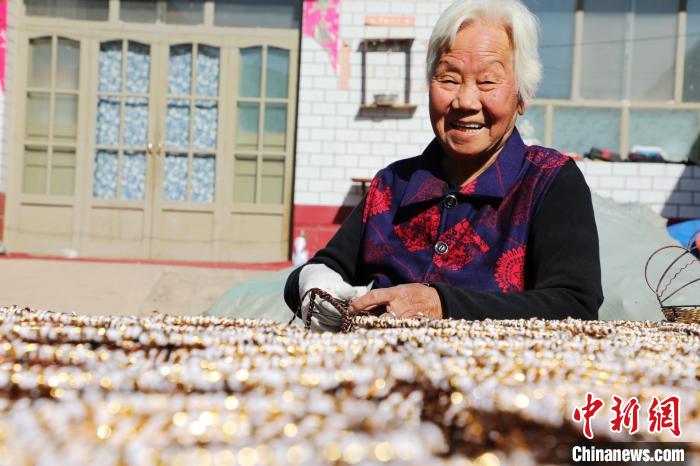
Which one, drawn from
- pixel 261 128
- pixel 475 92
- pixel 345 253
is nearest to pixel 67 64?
pixel 261 128

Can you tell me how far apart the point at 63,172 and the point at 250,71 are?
2.12 meters

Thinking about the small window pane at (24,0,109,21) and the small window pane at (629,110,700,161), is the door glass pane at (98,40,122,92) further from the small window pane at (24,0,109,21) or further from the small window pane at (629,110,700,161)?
the small window pane at (629,110,700,161)

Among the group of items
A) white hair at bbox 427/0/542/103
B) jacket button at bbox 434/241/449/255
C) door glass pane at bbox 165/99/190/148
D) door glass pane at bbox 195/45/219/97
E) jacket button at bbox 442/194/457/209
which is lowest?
jacket button at bbox 434/241/449/255

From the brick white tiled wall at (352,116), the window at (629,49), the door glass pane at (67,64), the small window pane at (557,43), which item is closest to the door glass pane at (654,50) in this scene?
the window at (629,49)

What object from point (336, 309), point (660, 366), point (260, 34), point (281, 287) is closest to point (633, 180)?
point (260, 34)

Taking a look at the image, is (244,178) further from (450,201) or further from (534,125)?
(450,201)

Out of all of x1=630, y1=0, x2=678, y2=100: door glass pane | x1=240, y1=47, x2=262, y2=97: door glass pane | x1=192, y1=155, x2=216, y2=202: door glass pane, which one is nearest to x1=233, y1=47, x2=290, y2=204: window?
x1=240, y1=47, x2=262, y2=97: door glass pane

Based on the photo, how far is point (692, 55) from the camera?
7.02 m

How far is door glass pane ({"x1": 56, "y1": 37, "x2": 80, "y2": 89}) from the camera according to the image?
24.1 feet

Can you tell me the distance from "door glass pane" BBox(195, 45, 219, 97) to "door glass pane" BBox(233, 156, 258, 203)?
72cm

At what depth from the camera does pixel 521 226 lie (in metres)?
1.62

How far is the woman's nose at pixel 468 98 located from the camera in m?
1.69

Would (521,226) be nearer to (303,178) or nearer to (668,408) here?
(668,408)

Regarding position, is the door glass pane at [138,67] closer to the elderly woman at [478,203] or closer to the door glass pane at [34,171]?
the door glass pane at [34,171]
